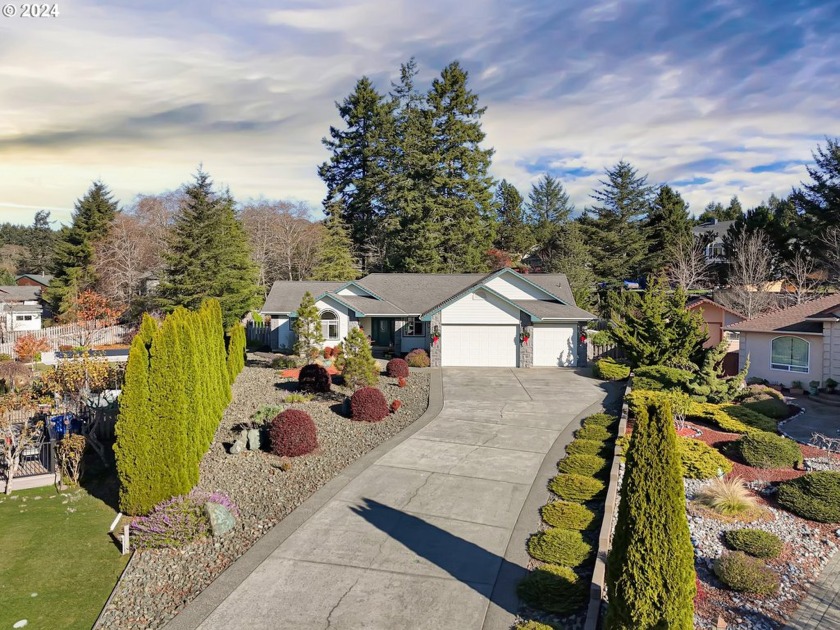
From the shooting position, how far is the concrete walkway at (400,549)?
25.9ft

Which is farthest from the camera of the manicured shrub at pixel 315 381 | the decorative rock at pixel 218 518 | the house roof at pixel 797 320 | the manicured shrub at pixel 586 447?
the house roof at pixel 797 320

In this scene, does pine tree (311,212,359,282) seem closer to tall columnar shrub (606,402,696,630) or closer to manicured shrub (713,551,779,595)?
manicured shrub (713,551,779,595)

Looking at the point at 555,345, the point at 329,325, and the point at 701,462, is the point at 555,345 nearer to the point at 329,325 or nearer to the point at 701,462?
the point at 329,325

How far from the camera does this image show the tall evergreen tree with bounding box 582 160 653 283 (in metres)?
55.2

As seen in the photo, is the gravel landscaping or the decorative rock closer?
the gravel landscaping

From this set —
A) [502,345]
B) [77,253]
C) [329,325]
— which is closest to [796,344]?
[502,345]

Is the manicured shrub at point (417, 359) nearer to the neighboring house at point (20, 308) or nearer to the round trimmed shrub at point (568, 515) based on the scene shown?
the round trimmed shrub at point (568, 515)

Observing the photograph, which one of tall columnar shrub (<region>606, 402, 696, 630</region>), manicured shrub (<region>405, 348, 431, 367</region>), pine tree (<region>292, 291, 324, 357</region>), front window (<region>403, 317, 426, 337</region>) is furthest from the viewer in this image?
front window (<region>403, 317, 426, 337</region>)

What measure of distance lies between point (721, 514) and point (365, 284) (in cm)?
2773

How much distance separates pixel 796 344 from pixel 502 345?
42.7ft

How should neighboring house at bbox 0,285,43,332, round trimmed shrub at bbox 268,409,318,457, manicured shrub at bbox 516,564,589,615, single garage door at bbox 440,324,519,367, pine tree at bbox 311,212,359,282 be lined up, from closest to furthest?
manicured shrub at bbox 516,564,589,615 < round trimmed shrub at bbox 268,409,318,457 < single garage door at bbox 440,324,519,367 < neighboring house at bbox 0,285,43,332 < pine tree at bbox 311,212,359,282

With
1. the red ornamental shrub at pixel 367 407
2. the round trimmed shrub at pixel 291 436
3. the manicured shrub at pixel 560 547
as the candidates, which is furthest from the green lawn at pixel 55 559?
the red ornamental shrub at pixel 367 407

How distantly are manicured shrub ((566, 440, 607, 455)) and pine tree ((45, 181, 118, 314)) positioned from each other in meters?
45.5

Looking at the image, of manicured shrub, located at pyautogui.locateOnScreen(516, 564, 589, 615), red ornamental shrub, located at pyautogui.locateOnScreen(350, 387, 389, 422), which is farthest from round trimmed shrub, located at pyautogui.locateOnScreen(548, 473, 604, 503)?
red ornamental shrub, located at pyautogui.locateOnScreen(350, 387, 389, 422)
